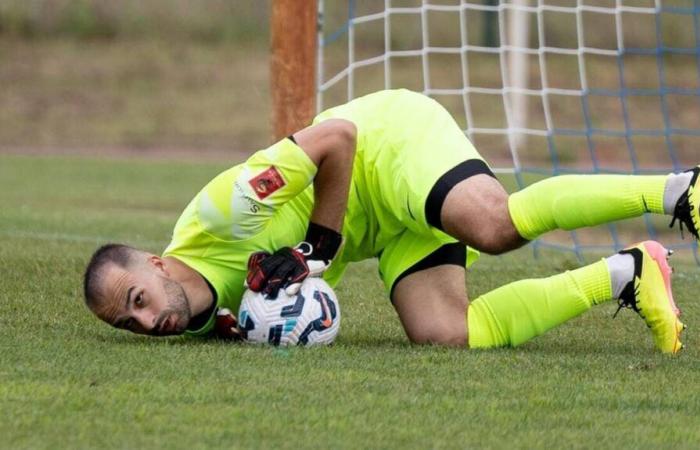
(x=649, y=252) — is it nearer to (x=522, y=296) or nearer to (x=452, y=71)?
(x=522, y=296)

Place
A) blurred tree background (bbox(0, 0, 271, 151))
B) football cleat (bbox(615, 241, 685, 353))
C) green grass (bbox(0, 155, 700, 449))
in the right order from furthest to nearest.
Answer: blurred tree background (bbox(0, 0, 271, 151)) < football cleat (bbox(615, 241, 685, 353)) < green grass (bbox(0, 155, 700, 449))

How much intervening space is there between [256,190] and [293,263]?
28cm

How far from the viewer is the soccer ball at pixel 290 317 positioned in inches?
193

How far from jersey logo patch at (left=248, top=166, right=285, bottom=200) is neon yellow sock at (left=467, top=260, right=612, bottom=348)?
850 millimetres

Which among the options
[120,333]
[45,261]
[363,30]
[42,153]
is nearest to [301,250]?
[120,333]

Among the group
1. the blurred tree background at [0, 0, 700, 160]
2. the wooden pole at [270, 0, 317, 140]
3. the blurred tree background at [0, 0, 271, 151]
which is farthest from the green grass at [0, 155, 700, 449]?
the blurred tree background at [0, 0, 271, 151]

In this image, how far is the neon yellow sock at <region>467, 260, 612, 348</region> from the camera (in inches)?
197

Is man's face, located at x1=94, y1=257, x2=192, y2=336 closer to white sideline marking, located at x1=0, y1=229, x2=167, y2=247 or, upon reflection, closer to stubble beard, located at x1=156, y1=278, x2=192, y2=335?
stubble beard, located at x1=156, y1=278, x2=192, y2=335

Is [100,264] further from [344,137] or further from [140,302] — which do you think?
[344,137]

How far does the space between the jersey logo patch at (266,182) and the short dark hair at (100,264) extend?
48 cm

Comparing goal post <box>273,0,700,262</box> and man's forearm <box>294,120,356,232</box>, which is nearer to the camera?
man's forearm <box>294,120,356,232</box>

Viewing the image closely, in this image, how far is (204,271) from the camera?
5090 millimetres

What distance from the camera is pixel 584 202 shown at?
15.4ft

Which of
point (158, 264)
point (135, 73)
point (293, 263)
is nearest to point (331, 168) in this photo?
point (293, 263)
